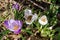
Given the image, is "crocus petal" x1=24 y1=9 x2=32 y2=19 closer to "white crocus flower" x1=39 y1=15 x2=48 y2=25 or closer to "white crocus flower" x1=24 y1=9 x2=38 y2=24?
"white crocus flower" x1=24 y1=9 x2=38 y2=24

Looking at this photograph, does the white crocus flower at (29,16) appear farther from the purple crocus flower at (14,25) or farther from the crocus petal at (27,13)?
the purple crocus flower at (14,25)

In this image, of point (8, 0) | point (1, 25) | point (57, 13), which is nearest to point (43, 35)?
point (57, 13)

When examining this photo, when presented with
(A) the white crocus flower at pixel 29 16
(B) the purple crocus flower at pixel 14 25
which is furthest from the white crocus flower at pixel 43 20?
(B) the purple crocus flower at pixel 14 25

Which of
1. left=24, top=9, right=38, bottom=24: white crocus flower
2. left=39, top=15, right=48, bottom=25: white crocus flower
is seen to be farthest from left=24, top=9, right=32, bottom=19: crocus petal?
left=39, top=15, right=48, bottom=25: white crocus flower

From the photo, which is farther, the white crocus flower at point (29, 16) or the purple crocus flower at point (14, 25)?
the white crocus flower at point (29, 16)

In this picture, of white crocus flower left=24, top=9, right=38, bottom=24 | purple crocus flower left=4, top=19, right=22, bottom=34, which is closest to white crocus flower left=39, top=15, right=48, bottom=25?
white crocus flower left=24, top=9, right=38, bottom=24

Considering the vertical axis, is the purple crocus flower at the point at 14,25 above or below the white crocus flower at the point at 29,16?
below

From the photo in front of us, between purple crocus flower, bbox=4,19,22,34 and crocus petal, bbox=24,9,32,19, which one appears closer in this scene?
purple crocus flower, bbox=4,19,22,34

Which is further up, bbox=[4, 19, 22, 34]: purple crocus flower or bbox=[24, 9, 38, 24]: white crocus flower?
bbox=[24, 9, 38, 24]: white crocus flower

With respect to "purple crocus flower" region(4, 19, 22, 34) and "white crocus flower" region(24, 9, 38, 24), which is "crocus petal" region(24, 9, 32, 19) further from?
"purple crocus flower" region(4, 19, 22, 34)
